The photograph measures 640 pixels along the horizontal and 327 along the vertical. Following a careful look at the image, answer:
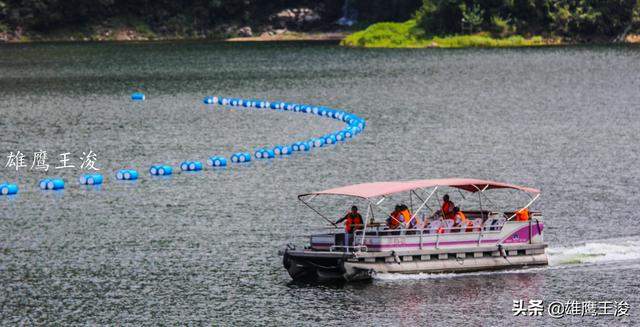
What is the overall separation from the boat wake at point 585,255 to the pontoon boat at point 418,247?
1.09ft

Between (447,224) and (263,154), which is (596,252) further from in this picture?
(263,154)

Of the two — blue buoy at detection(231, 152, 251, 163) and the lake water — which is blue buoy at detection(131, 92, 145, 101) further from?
blue buoy at detection(231, 152, 251, 163)

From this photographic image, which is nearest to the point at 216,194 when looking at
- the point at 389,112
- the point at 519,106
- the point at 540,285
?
the point at 540,285

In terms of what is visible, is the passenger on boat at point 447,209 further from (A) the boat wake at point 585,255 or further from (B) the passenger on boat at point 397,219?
(A) the boat wake at point 585,255

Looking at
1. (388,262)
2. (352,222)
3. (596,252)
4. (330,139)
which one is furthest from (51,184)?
(596,252)

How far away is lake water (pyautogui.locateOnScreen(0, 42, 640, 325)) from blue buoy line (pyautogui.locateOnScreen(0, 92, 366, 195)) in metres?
1.14

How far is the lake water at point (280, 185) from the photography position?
5472 cm

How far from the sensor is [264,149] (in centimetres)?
9844

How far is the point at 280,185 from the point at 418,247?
26.2 m

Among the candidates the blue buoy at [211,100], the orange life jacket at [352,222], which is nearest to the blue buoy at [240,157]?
the orange life jacket at [352,222]

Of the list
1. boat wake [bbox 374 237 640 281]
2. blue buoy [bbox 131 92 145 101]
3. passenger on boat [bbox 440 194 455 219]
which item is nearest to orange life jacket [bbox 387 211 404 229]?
passenger on boat [bbox 440 194 455 219]

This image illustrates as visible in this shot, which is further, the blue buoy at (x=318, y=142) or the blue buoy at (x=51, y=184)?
the blue buoy at (x=318, y=142)

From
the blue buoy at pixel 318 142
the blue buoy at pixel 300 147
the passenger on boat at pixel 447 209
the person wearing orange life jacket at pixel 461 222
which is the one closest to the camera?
the person wearing orange life jacket at pixel 461 222

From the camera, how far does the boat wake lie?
59.1 m
